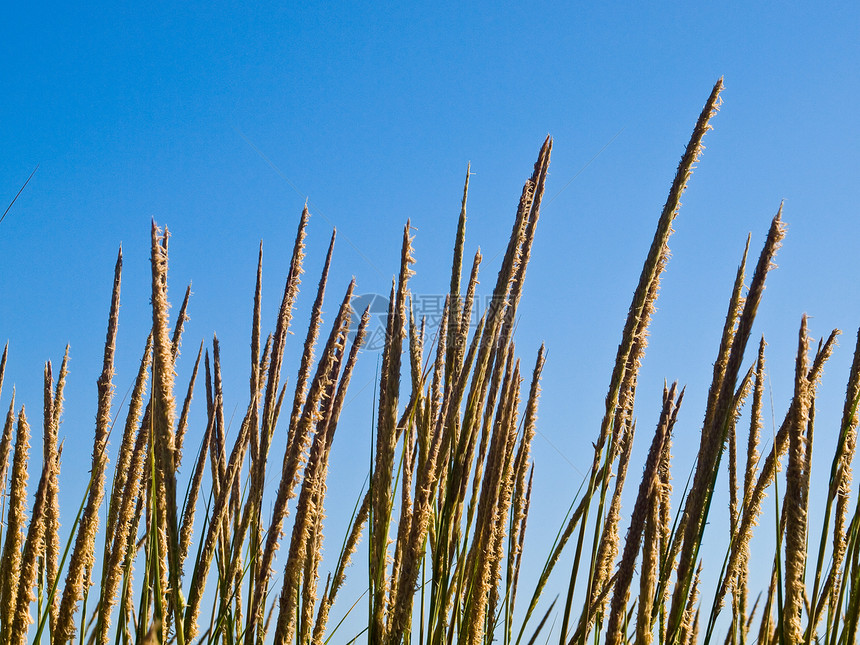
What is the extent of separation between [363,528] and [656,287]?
914 mm

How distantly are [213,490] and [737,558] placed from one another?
119 centimetres

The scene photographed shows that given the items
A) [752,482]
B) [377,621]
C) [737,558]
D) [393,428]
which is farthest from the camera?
[752,482]

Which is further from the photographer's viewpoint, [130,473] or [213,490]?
[213,490]

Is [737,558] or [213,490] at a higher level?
[213,490]

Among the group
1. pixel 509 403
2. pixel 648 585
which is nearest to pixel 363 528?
pixel 509 403

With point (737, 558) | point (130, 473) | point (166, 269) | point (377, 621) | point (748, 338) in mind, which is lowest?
point (377, 621)

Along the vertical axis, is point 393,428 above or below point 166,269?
below

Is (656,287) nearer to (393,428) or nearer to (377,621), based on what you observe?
(393,428)

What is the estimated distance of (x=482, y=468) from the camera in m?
1.74

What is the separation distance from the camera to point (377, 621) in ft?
4.51

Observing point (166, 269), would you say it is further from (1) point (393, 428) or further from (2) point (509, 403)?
(2) point (509, 403)

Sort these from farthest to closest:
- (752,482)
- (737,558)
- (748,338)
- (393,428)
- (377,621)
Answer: (752,482)
(737,558)
(377,621)
(393,428)
(748,338)

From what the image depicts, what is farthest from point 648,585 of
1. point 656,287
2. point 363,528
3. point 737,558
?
point 363,528

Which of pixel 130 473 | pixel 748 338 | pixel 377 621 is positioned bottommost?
pixel 377 621
